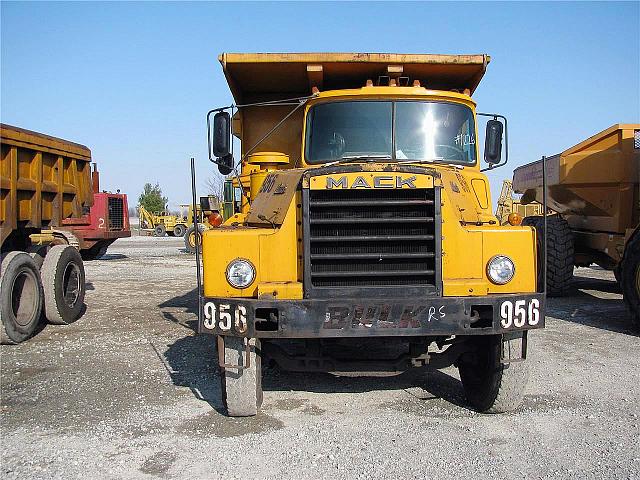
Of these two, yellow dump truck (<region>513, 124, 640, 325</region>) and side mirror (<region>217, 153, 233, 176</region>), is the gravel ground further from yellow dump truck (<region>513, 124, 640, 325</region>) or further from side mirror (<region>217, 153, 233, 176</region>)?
yellow dump truck (<region>513, 124, 640, 325</region>)

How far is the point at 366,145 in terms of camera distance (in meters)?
5.59

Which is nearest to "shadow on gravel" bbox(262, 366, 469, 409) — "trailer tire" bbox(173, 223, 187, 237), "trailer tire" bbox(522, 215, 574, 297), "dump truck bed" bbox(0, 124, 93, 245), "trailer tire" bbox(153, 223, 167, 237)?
"dump truck bed" bbox(0, 124, 93, 245)

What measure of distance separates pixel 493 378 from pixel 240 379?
1928 mm

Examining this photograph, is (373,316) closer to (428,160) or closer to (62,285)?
(428,160)

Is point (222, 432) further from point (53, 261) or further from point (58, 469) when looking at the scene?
point (53, 261)

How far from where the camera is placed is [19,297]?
7.88 m

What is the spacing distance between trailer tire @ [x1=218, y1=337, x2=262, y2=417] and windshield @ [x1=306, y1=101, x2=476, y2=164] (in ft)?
6.56

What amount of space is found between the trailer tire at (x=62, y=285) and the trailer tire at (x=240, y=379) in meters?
4.65

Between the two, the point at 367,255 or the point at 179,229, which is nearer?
the point at 367,255

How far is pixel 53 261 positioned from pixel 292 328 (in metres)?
5.60

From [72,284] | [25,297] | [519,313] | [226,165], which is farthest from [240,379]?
[72,284]

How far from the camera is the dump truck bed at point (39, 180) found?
776 centimetres

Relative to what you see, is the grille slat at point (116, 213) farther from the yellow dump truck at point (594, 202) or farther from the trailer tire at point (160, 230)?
the trailer tire at point (160, 230)

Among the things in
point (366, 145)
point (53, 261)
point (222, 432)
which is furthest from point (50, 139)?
point (222, 432)
